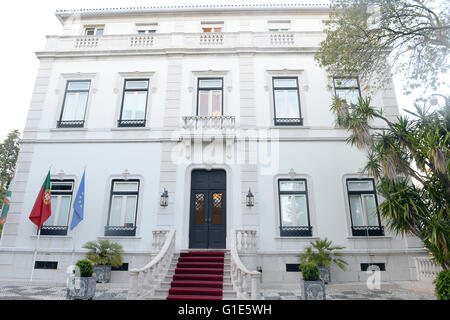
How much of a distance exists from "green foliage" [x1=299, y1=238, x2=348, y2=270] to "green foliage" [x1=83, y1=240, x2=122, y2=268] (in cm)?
602

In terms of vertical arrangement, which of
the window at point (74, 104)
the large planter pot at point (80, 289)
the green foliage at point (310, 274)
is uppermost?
the window at point (74, 104)

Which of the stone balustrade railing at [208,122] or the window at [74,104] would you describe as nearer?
the stone balustrade railing at [208,122]

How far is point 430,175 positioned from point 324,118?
438 centimetres

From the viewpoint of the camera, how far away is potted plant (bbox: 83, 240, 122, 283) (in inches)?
336

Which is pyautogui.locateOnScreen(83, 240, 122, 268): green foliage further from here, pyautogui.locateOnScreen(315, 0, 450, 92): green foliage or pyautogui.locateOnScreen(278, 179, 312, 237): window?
pyautogui.locateOnScreen(315, 0, 450, 92): green foliage

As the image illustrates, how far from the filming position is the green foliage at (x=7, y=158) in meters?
20.0

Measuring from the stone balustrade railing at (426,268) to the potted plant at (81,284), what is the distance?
30.9 feet

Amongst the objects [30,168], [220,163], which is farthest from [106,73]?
[220,163]

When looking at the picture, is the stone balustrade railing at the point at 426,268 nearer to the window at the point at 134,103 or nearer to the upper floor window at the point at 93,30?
the window at the point at 134,103

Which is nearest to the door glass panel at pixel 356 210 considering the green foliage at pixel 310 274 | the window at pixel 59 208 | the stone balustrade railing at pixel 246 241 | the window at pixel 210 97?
the stone balustrade railing at pixel 246 241

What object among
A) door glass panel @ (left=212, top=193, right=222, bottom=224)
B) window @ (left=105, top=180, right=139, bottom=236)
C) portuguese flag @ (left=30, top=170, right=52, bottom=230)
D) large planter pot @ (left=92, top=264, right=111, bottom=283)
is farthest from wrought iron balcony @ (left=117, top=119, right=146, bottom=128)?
large planter pot @ (left=92, top=264, right=111, bottom=283)

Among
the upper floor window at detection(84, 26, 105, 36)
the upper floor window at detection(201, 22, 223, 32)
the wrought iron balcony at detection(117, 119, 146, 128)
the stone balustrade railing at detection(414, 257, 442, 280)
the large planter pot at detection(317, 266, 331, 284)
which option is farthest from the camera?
the upper floor window at detection(84, 26, 105, 36)

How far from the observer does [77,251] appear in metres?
9.30
